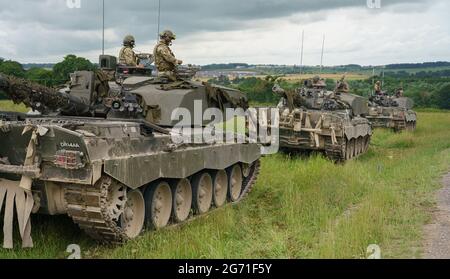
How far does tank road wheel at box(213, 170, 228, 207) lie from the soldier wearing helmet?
247cm

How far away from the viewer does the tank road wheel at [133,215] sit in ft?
24.2

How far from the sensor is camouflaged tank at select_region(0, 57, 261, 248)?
6480 millimetres

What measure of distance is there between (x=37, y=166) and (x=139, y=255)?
1531 mm

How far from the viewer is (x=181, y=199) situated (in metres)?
8.94

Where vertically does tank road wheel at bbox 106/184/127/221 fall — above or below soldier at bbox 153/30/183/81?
below

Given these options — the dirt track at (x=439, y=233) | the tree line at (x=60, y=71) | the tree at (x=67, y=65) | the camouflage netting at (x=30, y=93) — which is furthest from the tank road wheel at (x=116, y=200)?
the tree at (x=67, y=65)

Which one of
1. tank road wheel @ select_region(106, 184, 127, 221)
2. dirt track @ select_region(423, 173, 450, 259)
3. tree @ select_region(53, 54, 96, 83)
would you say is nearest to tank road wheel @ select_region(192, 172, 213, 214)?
tank road wheel @ select_region(106, 184, 127, 221)

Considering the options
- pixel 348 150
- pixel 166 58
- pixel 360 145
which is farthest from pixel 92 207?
pixel 360 145

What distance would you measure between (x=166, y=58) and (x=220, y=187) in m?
2.51

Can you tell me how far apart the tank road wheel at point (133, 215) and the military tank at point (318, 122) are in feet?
28.2

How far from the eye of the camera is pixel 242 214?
9484 mm

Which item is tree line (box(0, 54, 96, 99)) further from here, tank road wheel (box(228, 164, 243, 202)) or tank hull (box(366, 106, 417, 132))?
tank hull (box(366, 106, 417, 132))
